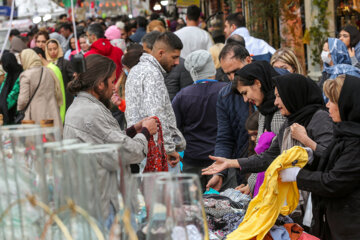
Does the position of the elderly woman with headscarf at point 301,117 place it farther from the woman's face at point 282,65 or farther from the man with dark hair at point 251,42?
the man with dark hair at point 251,42

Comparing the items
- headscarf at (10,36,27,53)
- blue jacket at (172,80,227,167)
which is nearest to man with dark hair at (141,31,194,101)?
blue jacket at (172,80,227,167)

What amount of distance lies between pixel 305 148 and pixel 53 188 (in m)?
2.55

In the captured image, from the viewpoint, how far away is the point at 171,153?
17.3ft

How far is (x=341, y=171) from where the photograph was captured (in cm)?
357

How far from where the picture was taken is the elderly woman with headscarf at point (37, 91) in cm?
831

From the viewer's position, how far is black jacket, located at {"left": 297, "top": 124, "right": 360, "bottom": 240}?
3559mm

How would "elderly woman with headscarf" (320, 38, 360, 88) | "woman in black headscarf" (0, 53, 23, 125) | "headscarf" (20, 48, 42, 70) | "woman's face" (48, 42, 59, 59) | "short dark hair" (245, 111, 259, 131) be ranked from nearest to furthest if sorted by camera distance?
"short dark hair" (245, 111, 259, 131) → "elderly woman with headscarf" (320, 38, 360, 88) → "headscarf" (20, 48, 42, 70) → "woman in black headscarf" (0, 53, 23, 125) → "woman's face" (48, 42, 59, 59)

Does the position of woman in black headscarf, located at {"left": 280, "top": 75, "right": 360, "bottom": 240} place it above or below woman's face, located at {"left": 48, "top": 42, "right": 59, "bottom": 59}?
below

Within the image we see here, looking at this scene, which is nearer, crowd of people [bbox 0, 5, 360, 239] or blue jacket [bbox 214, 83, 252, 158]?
crowd of people [bbox 0, 5, 360, 239]

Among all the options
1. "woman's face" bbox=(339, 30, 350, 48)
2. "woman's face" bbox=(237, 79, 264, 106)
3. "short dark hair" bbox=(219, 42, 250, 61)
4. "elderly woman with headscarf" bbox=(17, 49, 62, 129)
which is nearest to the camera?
"woman's face" bbox=(237, 79, 264, 106)

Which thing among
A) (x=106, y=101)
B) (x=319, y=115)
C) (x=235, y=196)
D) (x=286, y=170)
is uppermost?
(x=106, y=101)

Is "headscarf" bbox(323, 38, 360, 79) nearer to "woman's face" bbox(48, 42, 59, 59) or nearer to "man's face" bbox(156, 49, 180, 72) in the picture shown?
"man's face" bbox(156, 49, 180, 72)

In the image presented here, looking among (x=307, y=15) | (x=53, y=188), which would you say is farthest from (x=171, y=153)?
(x=307, y=15)

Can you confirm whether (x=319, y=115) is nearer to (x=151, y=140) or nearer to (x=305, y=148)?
(x=305, y=148)
